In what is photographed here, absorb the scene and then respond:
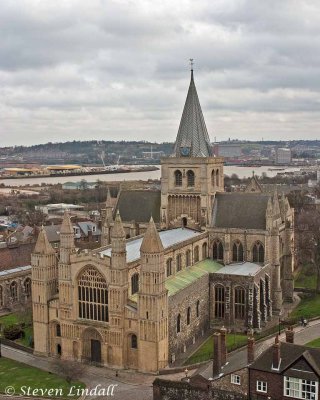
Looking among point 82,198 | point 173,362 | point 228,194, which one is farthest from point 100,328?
point 82,198

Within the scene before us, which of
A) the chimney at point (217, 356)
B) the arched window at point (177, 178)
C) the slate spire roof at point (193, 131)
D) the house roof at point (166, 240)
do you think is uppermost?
the slate spire roof at point (193, 131)

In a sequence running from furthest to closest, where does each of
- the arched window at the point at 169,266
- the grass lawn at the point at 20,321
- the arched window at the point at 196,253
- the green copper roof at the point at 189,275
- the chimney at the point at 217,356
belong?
1. the arched window at the point at 196,253
2. the grass lawn at the point at 20,321
3. the arched window at the point at 169,266
4. the green copper roof at the point at 189,275
5. the chimney at the point at 217,356

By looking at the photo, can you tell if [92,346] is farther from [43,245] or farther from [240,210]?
[240,210]

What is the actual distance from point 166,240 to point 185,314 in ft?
28.7

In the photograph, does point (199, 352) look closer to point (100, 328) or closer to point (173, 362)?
point (173, 362)

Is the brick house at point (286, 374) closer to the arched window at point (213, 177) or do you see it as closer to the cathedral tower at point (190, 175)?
the cathedral tower at point (190, 175)

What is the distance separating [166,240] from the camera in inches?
2215

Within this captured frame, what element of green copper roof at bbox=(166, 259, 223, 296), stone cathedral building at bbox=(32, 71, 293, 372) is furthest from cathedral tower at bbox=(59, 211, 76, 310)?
green copper roof at bbox=(166, 259, 223, 296)

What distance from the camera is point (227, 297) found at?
55031 mm

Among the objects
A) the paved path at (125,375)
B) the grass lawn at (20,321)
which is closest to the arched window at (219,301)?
the paved path at (125,375)

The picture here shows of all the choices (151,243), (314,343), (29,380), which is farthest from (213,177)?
(29,380)

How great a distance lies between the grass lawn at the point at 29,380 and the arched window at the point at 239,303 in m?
18.5

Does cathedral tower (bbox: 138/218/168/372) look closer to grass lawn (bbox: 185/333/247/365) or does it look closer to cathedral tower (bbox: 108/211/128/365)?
cathedral tower (bbox: 108/211/128/365)

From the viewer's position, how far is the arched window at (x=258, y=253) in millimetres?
59531
